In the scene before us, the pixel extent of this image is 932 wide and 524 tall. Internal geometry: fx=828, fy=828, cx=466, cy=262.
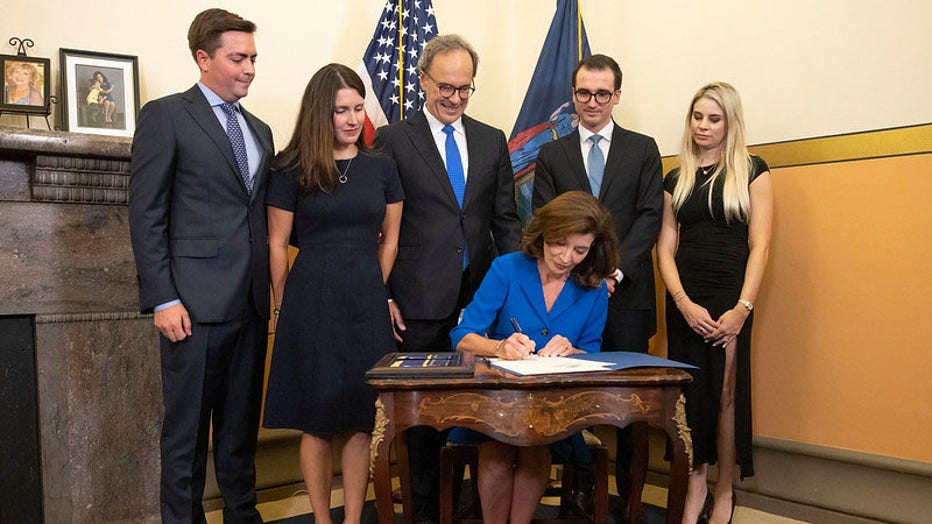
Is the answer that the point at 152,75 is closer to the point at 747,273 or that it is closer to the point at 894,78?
the point at 747,273

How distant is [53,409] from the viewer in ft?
9.51

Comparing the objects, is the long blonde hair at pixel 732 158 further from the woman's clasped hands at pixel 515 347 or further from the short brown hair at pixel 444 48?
the woman's clasped hands at pixel 515 347

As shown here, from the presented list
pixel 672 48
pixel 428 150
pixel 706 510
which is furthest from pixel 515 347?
pixel 672 48

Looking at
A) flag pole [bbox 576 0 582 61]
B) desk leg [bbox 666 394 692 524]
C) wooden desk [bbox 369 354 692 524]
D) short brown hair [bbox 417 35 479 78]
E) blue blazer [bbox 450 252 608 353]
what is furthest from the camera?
flag pole [bbox 576 0 582 61]

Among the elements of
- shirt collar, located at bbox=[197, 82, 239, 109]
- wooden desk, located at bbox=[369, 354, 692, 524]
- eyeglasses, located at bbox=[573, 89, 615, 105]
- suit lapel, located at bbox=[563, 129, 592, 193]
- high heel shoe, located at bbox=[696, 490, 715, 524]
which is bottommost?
high heel shoe, located at bbox=[696, 490, 715, 524]

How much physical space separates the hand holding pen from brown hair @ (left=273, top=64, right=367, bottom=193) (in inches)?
31.3

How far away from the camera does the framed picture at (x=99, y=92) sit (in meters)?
3.08

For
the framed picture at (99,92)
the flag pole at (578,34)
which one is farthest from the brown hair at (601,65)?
the framed picture at (99,92)

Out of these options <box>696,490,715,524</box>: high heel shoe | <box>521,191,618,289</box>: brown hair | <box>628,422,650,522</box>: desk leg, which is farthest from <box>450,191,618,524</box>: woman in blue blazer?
<box>696,490,715,524</box>: high heel shoe

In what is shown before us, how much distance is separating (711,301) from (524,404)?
1293mm

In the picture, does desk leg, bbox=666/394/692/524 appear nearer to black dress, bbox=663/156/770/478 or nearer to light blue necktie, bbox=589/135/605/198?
black dress, bbox=663/156/770/478

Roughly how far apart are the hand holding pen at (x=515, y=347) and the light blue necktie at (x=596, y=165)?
0.96 meters


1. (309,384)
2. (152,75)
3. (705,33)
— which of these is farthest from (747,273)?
(152,75)

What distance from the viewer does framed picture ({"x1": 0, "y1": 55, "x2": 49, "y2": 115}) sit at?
2.92 metres
